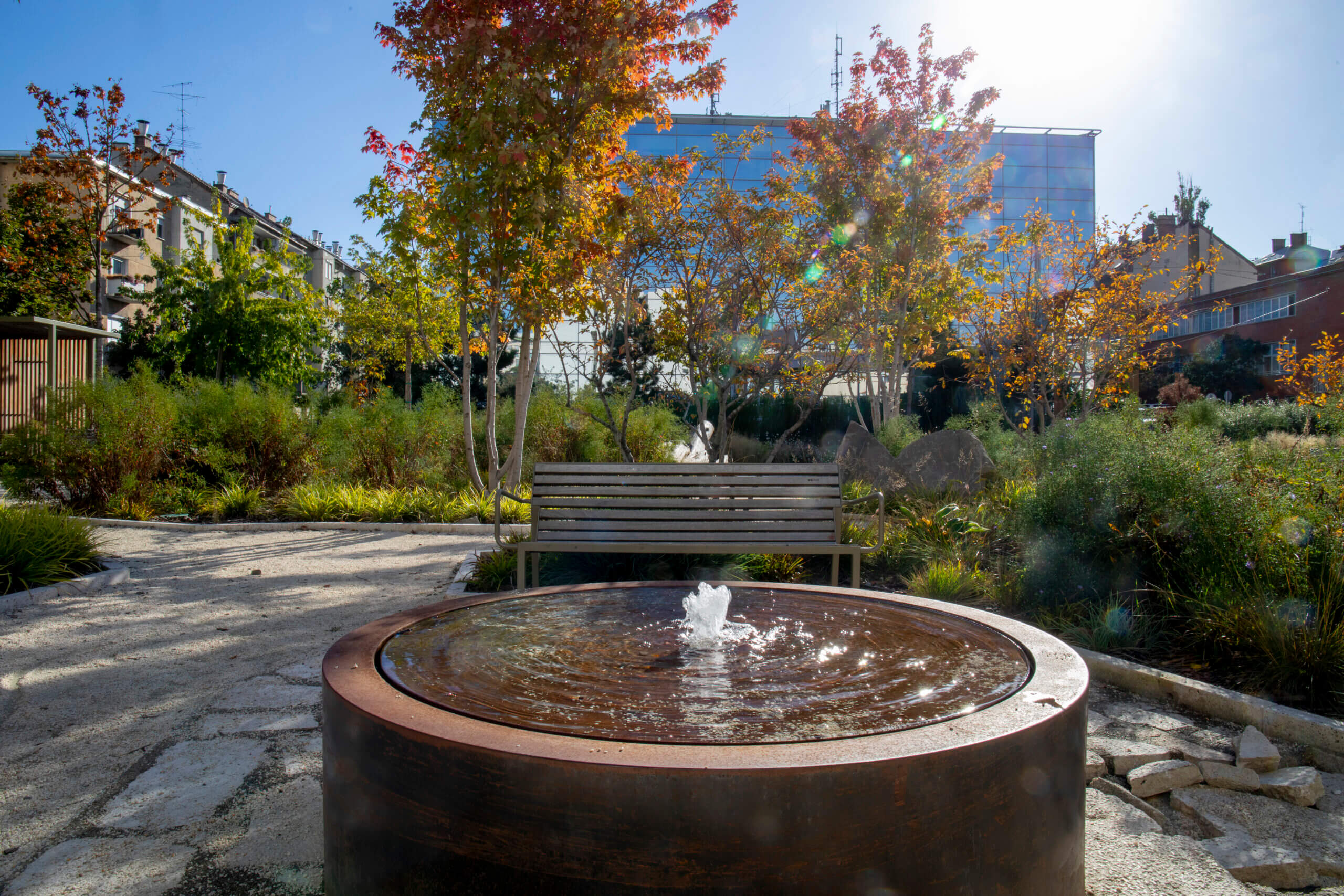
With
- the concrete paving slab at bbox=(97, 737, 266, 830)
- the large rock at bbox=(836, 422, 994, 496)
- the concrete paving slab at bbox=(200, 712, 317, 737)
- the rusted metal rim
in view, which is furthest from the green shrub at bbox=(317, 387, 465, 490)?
the rusted metal rim

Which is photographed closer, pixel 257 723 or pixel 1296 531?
pixel 257 723

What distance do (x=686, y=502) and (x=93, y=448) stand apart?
285 inches

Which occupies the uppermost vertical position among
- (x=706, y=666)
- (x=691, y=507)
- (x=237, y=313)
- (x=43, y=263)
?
(x=43, y=263)

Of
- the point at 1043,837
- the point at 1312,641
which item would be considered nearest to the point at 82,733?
the point at 1043,837

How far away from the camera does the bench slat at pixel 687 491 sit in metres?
4.94

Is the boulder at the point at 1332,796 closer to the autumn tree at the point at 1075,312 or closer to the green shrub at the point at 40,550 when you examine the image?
the green shrub at the point at 40,550

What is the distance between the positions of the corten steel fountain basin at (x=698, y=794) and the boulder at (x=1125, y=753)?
3.75ft

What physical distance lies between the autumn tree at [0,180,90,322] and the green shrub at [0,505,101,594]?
1564cm

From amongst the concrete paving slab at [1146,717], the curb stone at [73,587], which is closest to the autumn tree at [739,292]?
the concrete paving slab at [1146,717]

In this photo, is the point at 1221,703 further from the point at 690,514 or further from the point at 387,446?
the point at 387,446

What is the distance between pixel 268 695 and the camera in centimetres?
346

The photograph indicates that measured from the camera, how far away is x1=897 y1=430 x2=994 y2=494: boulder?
8.16 meters

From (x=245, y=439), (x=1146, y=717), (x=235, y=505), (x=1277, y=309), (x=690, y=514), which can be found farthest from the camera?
(x=1277, y=309)

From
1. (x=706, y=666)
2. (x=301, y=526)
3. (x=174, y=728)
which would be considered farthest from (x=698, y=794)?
(x=301, y=526)
